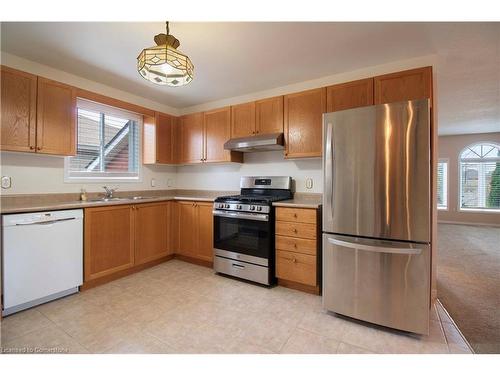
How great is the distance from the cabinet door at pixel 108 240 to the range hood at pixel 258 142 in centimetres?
150

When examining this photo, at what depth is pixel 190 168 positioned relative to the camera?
405 cm

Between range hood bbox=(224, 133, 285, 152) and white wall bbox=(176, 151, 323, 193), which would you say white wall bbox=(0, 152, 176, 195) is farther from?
range hood bbox=(224, 133, 285, 152)

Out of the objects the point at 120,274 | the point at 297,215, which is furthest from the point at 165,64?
the point at 120,274

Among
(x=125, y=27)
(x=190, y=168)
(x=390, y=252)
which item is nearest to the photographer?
(x=390, y=252)

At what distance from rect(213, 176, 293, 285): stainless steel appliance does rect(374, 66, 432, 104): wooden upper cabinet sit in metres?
1.38

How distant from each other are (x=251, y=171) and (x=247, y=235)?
1.07 metres

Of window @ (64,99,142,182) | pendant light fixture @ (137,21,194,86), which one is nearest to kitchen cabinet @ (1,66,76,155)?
window @ (64,99,142,182)

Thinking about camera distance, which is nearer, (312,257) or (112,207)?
(312,257)

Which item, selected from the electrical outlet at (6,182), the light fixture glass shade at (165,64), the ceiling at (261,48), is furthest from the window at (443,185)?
the electrical outlet at (6,182)

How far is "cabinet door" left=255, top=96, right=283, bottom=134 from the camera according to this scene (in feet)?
9.54

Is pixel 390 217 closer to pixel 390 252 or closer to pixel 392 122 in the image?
pixel 390 252

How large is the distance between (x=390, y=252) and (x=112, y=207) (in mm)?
2763

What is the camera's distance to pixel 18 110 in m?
2.18

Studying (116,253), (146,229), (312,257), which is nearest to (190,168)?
(146,229)
